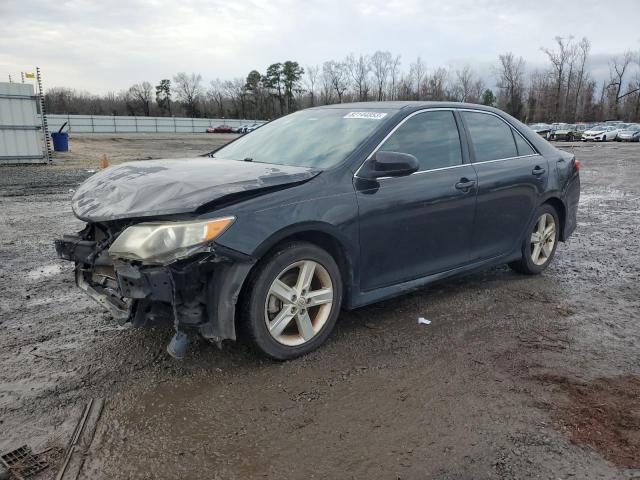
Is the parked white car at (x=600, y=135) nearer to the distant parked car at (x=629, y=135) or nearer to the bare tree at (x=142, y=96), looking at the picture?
the distant parked car at (x=629, y=135)

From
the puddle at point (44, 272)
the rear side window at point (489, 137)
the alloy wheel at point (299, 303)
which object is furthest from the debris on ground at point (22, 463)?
the rear side window at point (489, 137)

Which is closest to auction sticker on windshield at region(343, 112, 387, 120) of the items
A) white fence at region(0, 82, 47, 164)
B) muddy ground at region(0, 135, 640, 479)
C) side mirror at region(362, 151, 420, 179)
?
side mirror at region(362, 151, 420, 179)

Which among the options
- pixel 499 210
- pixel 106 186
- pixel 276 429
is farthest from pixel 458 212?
pixel 106 186

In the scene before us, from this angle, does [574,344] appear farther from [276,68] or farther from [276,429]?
[276,68]

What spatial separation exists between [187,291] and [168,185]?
0.71 m

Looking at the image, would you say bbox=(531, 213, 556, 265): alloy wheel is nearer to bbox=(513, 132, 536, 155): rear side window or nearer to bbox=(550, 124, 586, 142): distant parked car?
bbox=(513, 132, 536, 155): rear side window

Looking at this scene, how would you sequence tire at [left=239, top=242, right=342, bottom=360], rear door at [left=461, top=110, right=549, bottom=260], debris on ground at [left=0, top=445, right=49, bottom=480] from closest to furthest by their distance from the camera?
debris on ground at [left=0, top=445, right=49, bottom=480] → tire at [left=239, top=242, right=342, bottom=360] → rear door at [left=461, top=110, right=549, bottom=260]

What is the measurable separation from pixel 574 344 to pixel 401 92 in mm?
88286

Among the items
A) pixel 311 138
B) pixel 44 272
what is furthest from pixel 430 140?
pixel 44 272

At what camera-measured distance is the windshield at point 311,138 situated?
12.9 feet

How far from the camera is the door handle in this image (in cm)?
433

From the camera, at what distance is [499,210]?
15.6 feet

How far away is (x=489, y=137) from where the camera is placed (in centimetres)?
487

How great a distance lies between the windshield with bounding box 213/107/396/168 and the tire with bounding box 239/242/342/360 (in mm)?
773
